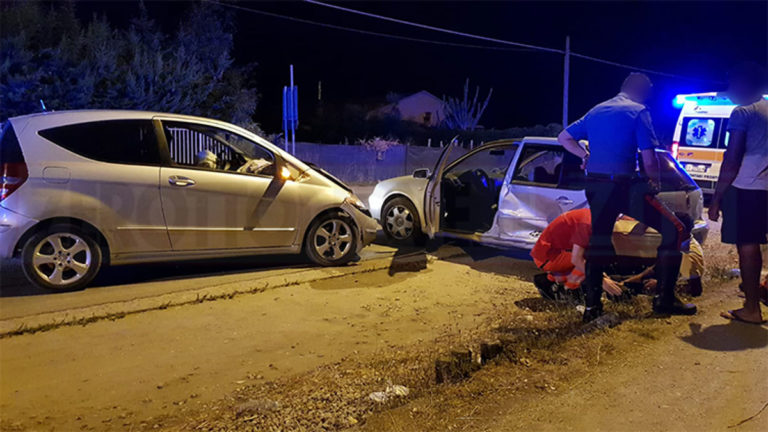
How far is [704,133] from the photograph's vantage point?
13117 millimetres

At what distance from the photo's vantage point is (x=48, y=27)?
1346 cm

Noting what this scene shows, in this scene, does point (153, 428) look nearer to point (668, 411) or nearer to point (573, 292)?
point (668, 411)

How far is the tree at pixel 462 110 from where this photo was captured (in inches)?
2000

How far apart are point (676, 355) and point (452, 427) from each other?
1.88 metres

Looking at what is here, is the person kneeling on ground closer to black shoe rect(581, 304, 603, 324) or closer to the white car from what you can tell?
the white car

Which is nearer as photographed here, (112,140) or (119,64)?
(112,140)

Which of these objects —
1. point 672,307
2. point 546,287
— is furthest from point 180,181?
point 672,307

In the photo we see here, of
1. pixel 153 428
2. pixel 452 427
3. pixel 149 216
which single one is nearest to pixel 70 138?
pixel 149 216

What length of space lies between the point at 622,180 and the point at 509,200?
2.38 metres

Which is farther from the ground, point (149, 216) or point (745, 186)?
point (745, 186)

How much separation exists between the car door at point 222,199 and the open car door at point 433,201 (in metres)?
1.77

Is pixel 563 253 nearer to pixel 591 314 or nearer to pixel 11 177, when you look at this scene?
pixel 591 314

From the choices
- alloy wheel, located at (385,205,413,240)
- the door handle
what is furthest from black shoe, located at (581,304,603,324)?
the door handle

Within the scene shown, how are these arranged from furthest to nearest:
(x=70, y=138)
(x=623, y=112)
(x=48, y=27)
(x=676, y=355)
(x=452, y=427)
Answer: (x=48, y=27), (x=70, y=138), (x=623, y=112), (x=676, y=355), (x=452, y=427)
